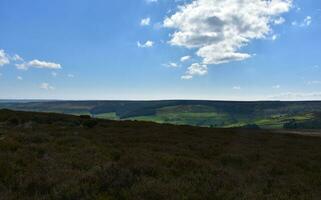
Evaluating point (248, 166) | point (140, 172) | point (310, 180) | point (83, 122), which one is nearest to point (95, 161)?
point (140, 172)

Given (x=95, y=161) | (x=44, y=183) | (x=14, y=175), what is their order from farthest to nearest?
(x=95, y=161), (x=14, y=175), (x=44, y=183)

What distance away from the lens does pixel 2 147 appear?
980 centimetres

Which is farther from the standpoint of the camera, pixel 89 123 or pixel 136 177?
pixel 89 123

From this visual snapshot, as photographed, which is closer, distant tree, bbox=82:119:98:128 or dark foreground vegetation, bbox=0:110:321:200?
dark foreground vegetation, bbox=0:110:321:200

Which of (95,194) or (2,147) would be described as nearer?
(95,194)

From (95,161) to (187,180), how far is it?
294 cm

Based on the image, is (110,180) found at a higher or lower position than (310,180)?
higher

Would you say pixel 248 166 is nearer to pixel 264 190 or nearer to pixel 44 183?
pixel 264 190

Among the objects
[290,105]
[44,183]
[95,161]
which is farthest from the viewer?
[290,105]

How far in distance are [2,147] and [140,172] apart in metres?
5.32

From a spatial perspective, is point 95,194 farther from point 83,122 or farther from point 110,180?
point 83,122

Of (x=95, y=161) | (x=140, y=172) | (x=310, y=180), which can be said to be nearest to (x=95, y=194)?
(x=140, y=172)

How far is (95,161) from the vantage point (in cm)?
845

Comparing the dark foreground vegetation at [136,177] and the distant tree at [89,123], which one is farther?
the distant tree at [89,123]
